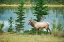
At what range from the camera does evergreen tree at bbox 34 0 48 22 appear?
3791 mm

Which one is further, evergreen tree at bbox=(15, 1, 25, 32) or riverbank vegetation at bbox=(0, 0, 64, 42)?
evergreen tree at bbox=(15, 1, 25, 32)

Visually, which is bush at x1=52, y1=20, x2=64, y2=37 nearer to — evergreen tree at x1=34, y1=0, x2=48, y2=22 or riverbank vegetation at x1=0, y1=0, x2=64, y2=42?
riverbank vegetation at x1=0, y1=0, x2=64, y2=42

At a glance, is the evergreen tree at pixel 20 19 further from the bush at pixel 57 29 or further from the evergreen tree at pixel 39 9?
the bush at pixel 57 29

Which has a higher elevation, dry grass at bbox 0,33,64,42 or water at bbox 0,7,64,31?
water at bbox 0,7,64,31

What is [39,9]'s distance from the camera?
12.5 ft

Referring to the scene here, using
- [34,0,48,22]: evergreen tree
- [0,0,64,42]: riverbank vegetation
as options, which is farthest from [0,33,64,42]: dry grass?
[34,0,48,22]: evergreen tree

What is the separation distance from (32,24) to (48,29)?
0.31m

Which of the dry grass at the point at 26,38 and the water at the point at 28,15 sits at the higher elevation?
the water at the point at 28,15

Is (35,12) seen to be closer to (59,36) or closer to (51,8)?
(51,8)

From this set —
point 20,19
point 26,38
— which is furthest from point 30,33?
point 20,19

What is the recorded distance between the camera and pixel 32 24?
3.77m

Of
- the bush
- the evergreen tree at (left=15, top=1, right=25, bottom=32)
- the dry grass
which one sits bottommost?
the dry grass

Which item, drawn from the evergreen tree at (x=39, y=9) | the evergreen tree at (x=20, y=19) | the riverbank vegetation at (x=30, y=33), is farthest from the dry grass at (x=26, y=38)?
the evergreen tree at (x=39, y=9)

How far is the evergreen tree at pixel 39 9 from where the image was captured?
149 inches
